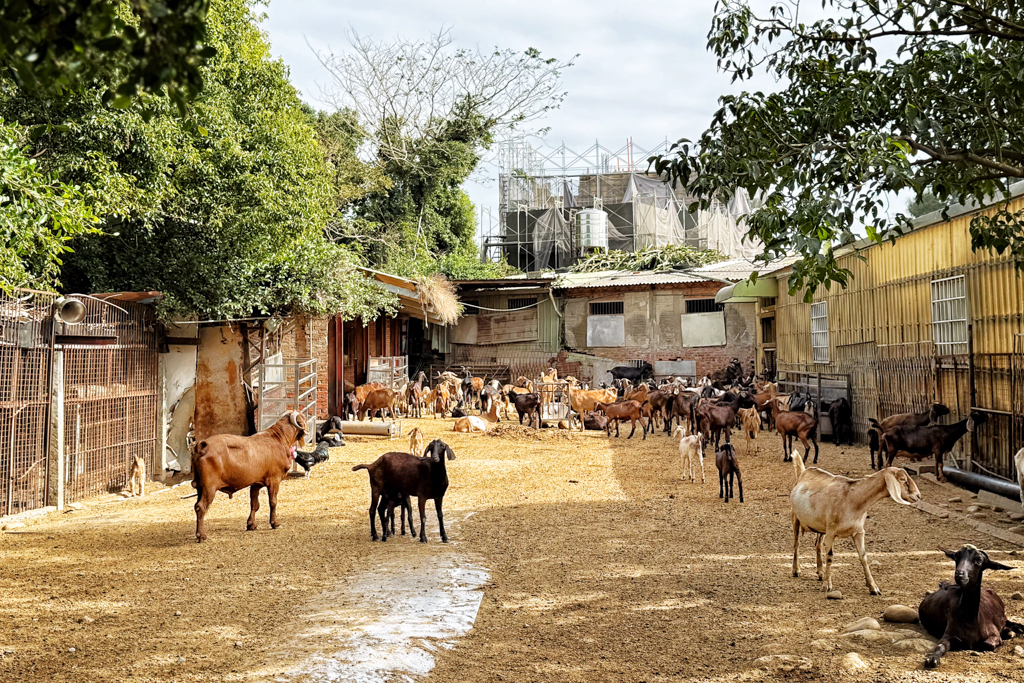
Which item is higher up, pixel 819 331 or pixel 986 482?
pixel 819 331

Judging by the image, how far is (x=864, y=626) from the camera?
5.22 meters

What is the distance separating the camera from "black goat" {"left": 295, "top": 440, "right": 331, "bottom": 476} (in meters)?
12.6

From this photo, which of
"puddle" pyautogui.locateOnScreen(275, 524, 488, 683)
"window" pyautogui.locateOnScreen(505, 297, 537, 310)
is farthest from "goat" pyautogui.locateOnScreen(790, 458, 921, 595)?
"window" pyautogui.locateOnScreen(505, 297, 537, 310)

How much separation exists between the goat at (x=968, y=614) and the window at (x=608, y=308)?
→ 2523 cm

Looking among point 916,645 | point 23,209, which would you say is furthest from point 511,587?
point 23,209

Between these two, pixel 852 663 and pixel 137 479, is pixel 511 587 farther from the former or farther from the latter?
pixel 137 479

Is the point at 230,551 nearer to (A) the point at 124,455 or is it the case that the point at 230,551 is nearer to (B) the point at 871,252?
(A) the point at 124,455

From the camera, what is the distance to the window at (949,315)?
476 inches

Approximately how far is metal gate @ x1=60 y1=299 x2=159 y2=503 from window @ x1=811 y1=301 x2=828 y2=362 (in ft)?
47.5

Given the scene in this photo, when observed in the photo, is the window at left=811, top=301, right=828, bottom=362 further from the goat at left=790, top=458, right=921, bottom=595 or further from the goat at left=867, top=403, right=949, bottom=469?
the goat at left=790, top=458, right=921, bottom=595

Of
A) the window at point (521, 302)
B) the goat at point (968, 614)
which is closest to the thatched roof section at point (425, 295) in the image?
the window at point (521, 302)

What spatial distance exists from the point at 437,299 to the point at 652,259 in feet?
43.7

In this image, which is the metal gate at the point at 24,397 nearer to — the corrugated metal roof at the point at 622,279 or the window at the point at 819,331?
the window at the point at 819,331

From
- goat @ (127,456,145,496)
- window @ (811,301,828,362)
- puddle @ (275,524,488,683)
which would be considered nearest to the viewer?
puddle @ (275,524,488,683)
